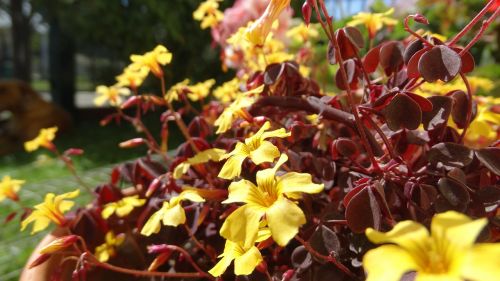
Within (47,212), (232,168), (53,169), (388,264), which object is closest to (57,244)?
(47,212)

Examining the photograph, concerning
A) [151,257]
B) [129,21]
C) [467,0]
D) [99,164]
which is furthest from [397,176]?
[129,21]

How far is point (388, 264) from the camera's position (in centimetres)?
22

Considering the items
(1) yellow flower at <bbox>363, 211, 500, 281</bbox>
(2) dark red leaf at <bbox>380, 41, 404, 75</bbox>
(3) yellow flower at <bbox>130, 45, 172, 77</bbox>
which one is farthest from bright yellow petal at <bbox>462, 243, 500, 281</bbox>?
(3) yellow flower at <bbox>130, 45, 172, 77</bbox>

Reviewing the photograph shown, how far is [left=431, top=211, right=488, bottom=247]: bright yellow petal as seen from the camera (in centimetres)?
21

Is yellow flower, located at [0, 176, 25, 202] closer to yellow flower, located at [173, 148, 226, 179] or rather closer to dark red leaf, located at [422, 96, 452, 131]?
yellow flower, located at [173, 148, 226, 179]

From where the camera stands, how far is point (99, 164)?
250cm

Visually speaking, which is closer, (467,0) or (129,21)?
(467,0)

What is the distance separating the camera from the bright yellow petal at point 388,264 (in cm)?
21

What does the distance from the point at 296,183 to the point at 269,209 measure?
3cm

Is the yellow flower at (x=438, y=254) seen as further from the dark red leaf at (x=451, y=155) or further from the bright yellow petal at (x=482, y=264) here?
the dark red leaf at (x=451, y=155)

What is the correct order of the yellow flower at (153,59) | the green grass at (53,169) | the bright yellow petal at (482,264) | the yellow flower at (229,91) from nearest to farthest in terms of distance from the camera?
the bright yellow petal at (482,264) < the yellow flower at (153,59) < the yellow flower at (229,91) < the green grass at (53,169)

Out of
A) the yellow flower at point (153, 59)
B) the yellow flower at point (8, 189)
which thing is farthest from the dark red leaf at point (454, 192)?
the yellow flower at point (8, 189)

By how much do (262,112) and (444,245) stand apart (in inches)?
12.4

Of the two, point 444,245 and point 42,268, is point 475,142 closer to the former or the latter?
point 444,245
